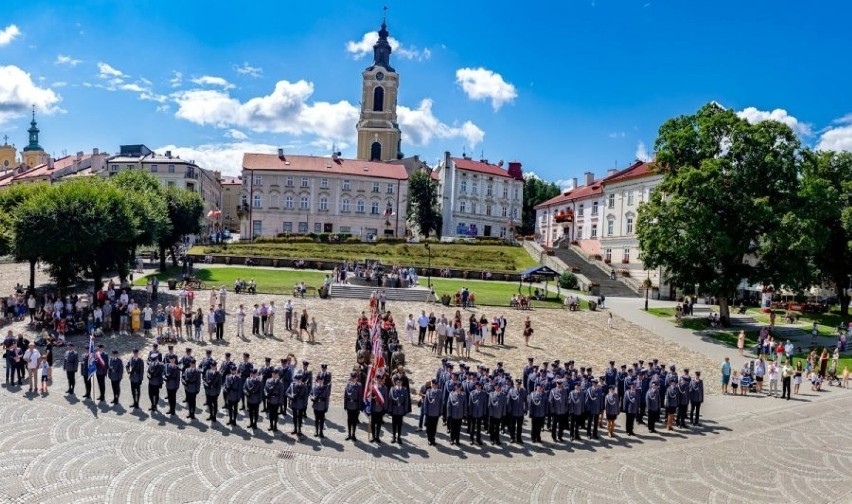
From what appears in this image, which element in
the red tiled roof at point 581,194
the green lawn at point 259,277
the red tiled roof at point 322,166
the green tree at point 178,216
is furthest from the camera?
the red tiled roof at point 322,166

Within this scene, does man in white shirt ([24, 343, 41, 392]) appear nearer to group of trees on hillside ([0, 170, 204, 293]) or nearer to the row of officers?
the row of officers

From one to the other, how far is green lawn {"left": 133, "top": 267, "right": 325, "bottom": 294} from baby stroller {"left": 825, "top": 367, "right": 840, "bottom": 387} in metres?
28.1

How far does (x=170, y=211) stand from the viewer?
50.9 m

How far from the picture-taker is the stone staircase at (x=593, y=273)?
52281mm

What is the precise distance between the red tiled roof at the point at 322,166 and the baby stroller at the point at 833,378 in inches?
2433

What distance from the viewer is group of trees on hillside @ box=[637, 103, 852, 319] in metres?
36.3

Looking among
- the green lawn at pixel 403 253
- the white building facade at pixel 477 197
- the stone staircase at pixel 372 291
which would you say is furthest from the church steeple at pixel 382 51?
the stone staircase at pixel 372 291

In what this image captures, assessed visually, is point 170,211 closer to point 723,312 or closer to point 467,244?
point 467,244

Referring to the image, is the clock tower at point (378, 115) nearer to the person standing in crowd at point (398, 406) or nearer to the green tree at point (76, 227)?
the green tree at point (76, 227)

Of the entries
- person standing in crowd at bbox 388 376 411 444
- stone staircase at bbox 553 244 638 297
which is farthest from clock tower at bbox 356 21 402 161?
person standing in crowd at bbox 388 376 411 444

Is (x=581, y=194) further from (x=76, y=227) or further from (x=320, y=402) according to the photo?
(x=320, y=402)

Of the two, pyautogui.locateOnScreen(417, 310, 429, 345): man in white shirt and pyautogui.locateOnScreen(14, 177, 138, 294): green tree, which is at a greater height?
pyautogui.locateOnScreen(14, 177, 138, 294): green tree

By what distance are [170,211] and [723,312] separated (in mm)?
40492

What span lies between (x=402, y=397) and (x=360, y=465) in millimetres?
2093
